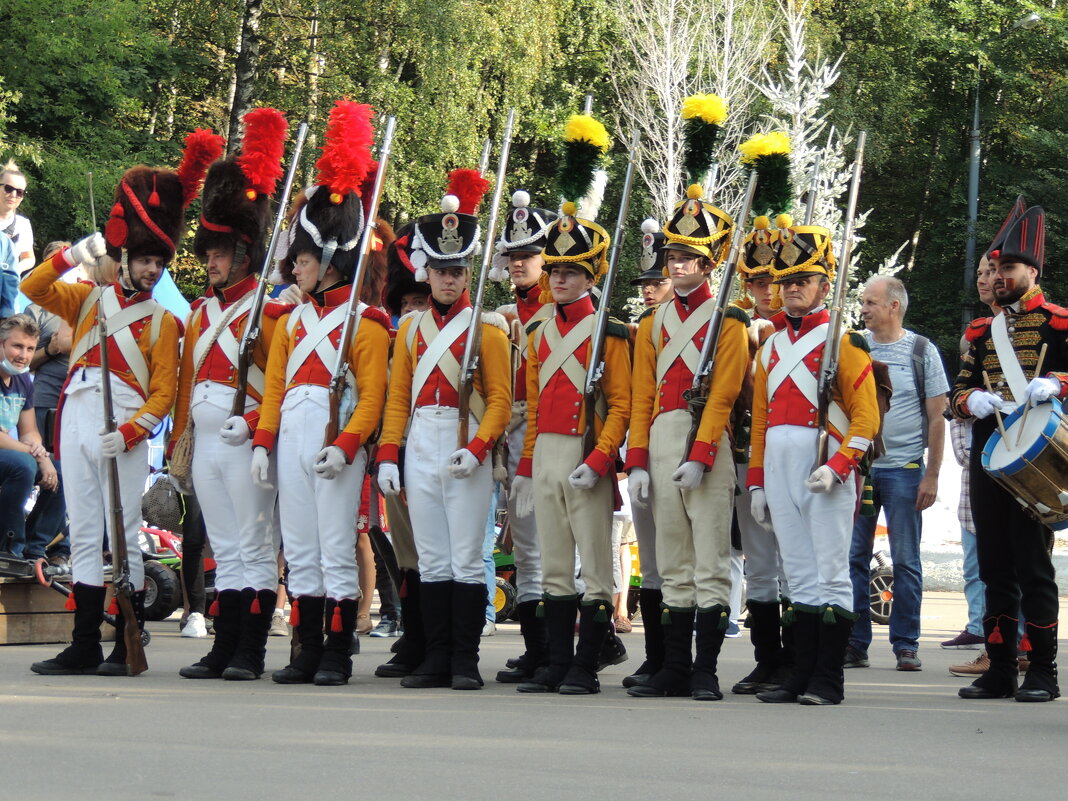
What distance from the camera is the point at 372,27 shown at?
28.3 m

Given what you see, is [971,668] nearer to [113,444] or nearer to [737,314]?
[737,314]

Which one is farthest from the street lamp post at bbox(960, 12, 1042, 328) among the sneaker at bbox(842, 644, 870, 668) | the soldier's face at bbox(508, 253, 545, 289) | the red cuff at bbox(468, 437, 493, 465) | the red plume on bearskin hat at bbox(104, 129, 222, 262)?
the red cuff at bbox(468, 437, 493, 465)

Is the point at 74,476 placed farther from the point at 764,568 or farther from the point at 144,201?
the point at 764,568

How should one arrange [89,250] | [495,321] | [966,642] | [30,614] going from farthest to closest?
[966,642] < [30,614] < [89,250] < [495,321]

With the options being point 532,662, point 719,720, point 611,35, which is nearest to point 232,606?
point 532,662

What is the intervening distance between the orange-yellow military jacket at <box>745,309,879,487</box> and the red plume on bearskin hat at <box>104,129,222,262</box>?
3.04m

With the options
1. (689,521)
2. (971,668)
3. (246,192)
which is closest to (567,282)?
(689,521)

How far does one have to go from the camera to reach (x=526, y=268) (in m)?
8.71

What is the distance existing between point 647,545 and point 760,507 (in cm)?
68

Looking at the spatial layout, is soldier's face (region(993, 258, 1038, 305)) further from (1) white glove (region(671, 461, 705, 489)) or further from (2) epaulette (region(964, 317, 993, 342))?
(1) white glove (region(671, 461, 705, 489))

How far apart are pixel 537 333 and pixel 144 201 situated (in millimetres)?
2103

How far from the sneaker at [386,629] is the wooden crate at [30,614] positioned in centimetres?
211

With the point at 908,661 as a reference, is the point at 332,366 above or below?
above

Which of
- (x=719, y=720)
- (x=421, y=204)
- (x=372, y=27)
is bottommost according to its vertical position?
(x=719, y=720)
